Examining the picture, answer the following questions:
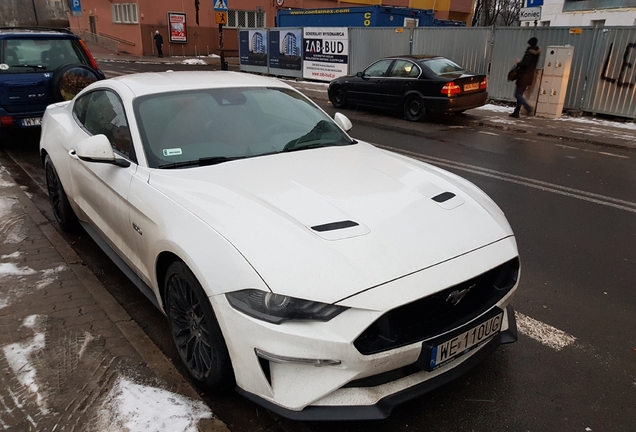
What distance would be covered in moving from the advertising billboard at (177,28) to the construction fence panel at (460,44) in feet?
80.1

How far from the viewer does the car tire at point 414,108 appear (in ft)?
40.8

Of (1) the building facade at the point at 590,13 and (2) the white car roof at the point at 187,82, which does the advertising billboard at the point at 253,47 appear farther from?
(2) the white car roof at the point at 187,82

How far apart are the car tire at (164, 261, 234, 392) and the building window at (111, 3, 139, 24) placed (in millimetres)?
37558

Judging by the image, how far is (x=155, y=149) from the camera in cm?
331

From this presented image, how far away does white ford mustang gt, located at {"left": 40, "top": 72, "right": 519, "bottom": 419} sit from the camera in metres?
2.17

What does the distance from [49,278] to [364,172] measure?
272 centimetres

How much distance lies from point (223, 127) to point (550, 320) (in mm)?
2731

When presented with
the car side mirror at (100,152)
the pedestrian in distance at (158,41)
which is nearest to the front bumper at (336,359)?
the car side mirror at (100,152)

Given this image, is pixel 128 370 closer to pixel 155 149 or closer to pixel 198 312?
pixel 198 312

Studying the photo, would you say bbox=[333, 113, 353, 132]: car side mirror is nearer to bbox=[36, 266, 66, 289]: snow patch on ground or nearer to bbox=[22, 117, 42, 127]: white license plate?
bbox=[36, 266, 66, 289]: snow patch on ground

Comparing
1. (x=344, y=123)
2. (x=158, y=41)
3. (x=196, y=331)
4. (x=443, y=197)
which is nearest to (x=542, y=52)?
(x=344, y=123)

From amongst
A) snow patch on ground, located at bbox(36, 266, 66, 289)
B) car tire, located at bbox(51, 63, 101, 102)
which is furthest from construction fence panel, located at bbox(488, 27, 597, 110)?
snow patch on ground, located at bbox(36, 266, 66, 289)

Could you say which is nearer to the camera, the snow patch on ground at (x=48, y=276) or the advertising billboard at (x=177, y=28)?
the snow patch on ground at (x=48, y=276)

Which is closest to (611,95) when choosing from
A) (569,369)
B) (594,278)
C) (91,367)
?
(594,278)
